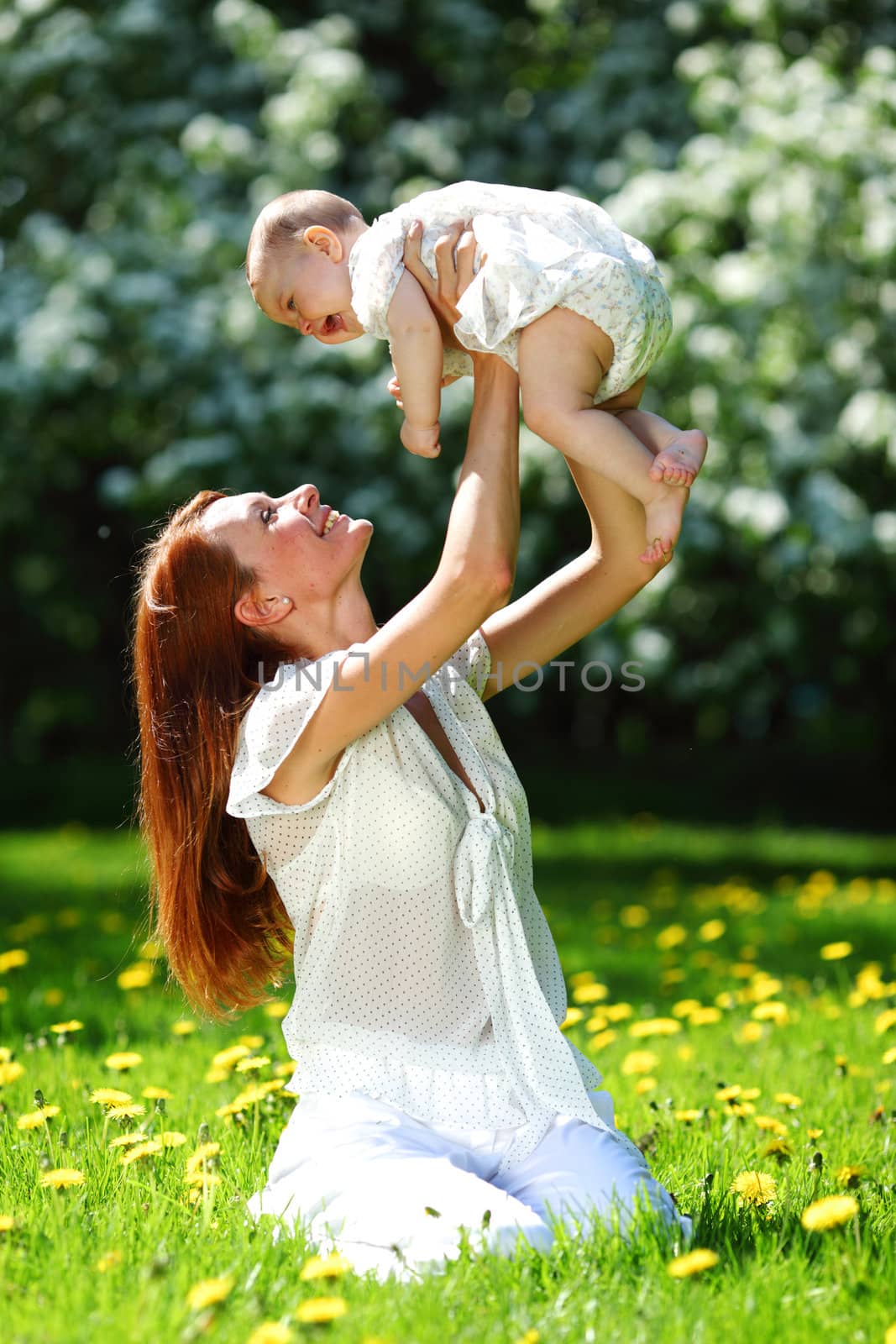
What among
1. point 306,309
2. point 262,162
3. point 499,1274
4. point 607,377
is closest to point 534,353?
point 607,377

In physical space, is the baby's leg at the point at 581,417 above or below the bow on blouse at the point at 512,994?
above

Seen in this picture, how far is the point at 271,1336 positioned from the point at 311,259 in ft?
5.94

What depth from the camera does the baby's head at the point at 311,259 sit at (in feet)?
9.04

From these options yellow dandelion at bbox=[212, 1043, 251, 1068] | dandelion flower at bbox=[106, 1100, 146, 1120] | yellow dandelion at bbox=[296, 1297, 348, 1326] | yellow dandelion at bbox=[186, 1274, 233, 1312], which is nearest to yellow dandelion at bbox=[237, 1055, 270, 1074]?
yellow dandelion at bbox=[212, 1043, 251, 1068]

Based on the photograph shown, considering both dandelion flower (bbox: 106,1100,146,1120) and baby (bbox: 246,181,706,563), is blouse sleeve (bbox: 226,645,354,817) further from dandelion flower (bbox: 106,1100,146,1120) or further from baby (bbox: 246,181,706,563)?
dandelion flower (bbox: 106,1100,146,1120)

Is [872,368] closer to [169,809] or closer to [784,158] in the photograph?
[784,158]

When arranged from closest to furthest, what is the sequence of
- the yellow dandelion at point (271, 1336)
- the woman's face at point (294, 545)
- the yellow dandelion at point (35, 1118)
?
1. the yellow dandelion at point (271, 1336)
2. the woman's face at point (294, 545)
3. the yellow dandelion at point (35, 1118)

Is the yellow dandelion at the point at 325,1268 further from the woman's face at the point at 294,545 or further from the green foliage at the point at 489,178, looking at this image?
the green foliage at the point at 489,178

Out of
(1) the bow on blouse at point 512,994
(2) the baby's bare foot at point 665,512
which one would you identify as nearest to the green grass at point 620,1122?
(1) the bow on blouse at point 512,994

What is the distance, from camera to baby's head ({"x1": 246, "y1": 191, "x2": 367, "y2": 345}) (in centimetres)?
275

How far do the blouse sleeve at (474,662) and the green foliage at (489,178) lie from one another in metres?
4.14

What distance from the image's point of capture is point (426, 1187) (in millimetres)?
2242

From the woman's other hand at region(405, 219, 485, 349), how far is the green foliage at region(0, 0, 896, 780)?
4.29 m

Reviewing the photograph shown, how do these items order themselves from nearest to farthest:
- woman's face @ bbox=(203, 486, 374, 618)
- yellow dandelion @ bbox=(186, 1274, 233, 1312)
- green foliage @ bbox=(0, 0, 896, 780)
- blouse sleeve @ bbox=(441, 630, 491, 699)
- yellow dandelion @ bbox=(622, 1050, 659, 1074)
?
yellow dandelion @ bbox=(186, 1274, 233, 1312)
woman's face @ bbox=(203, 486, 374, 618)
blouse sleeve @ bbox=(441, 630, 491, 699)
yellow dandelion @ bbox=(622, 1050, 659, 1074)
green foliage @ bbox=(0, 0, 896, 780)
